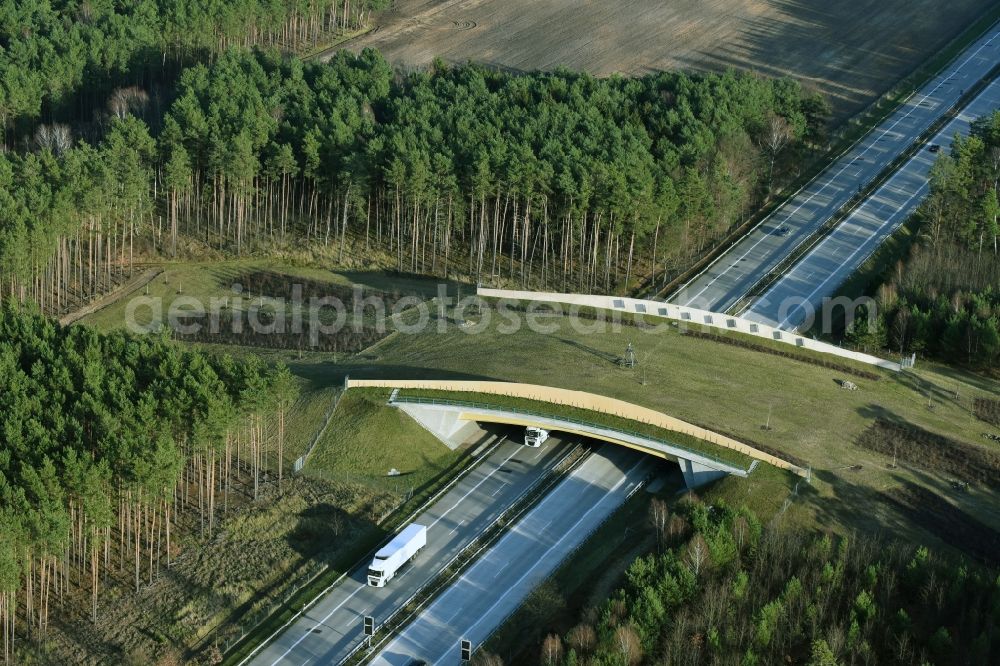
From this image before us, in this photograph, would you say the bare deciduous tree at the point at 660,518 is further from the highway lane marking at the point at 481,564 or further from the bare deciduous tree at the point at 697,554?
the highway lane marking at the point at 481,564

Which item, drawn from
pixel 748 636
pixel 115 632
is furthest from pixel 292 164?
pixel 748 636

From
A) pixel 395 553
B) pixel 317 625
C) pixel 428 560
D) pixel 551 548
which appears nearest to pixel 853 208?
pixel 551 548

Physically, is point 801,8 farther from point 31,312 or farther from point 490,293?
point 31,312

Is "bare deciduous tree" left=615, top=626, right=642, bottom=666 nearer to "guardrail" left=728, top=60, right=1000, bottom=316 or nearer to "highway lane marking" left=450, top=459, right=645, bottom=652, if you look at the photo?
"highway lane marking" left=450, top=459, right=645, bottom=652

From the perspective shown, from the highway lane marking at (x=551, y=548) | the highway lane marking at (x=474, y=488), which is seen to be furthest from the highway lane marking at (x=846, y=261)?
the highway lane marking at (x=474, y=488)

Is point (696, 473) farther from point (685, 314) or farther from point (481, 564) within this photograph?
point (685, 314)
